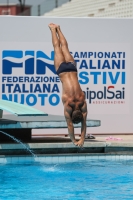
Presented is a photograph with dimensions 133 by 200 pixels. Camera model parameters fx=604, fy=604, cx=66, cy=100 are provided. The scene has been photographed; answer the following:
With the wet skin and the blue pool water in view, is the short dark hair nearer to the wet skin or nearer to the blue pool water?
the wet skin

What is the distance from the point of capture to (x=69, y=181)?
1006cm

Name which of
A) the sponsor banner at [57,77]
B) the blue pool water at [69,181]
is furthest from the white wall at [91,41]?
the blue pool water at [69,181]

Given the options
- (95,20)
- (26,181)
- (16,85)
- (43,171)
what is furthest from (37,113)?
(95,20)

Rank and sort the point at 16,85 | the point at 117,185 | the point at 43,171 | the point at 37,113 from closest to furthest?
the point at 117,185 < the point at 43,171 < the point at 37,113 < the point at 16,85

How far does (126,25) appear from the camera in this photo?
15.6m

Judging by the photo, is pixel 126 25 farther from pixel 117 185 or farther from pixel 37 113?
pixel 117 185

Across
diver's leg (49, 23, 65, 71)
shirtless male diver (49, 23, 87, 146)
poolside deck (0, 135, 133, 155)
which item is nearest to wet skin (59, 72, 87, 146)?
shirtless male diver (49, 23, 87, 146)

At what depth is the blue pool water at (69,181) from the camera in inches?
348

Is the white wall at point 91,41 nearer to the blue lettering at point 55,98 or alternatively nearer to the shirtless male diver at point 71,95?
the blue lettering at point 55,98

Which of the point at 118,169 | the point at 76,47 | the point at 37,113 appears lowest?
the point at 118,169

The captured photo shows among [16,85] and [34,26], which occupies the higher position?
[34,26]

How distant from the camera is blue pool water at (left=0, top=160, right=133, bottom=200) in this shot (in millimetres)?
8844

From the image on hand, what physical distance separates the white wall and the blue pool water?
3.54 meters

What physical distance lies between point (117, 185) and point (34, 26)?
6.71 metres
